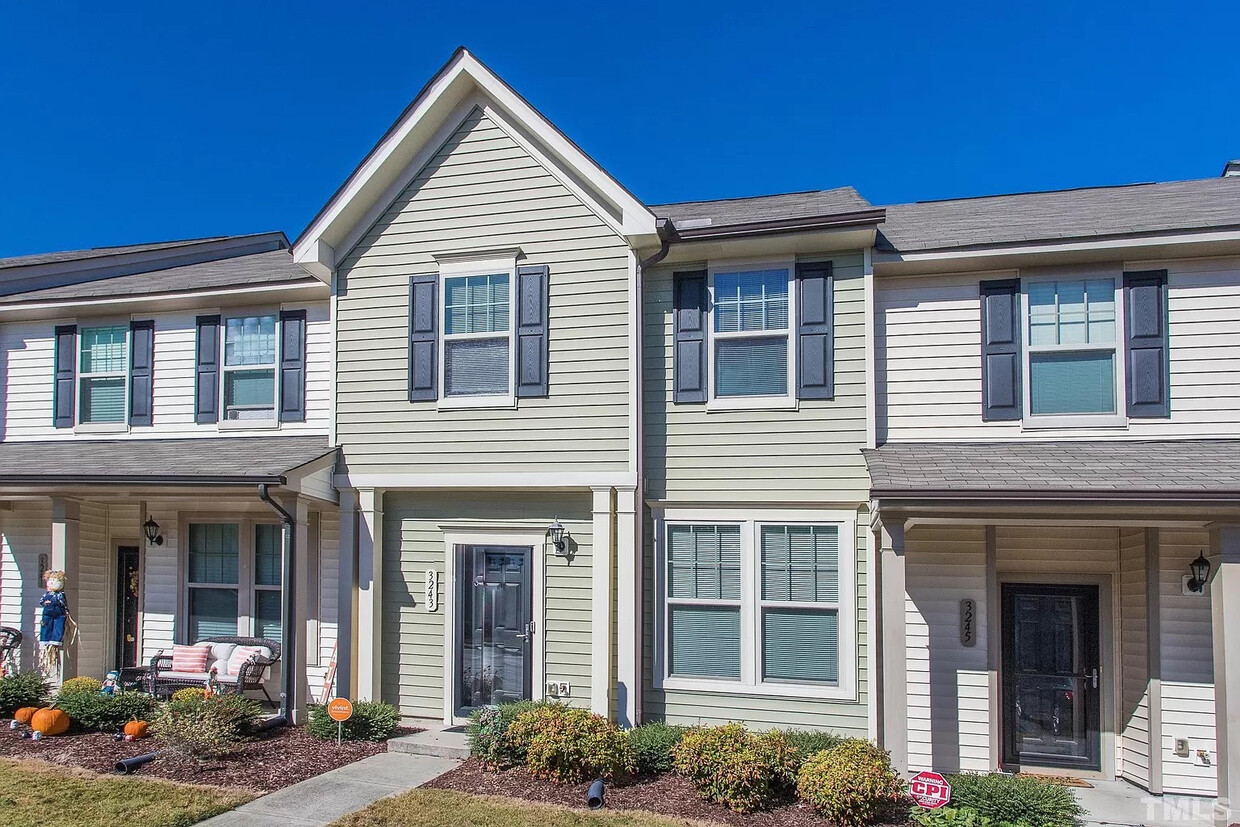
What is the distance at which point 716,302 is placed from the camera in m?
9.02

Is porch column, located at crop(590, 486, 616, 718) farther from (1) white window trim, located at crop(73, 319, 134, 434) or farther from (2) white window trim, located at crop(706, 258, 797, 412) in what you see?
(1) white window trim, located at crop(73, 319, 134, 434)

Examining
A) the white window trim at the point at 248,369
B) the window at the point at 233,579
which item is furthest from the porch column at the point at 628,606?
the white window trim at the point at 248,369

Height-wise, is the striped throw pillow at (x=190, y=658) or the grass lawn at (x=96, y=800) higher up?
the striped throw pillow at (x=190, y=658)

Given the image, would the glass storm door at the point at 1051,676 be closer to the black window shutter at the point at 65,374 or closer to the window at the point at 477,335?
the window at the point at 477,335

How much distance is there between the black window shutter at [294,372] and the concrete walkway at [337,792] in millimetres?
4450

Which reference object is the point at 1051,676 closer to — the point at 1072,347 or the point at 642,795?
the point at 1072,347

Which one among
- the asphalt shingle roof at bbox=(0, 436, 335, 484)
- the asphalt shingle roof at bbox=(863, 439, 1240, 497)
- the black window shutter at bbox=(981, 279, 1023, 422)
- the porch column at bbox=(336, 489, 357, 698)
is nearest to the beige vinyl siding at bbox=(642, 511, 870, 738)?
the asphalt shingle roof at bbox=(863, 439, 1240, 497)

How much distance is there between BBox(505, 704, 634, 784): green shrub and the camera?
24.0 feet

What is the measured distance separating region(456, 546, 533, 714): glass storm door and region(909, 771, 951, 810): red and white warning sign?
13.9 feet

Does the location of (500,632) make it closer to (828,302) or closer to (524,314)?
(524,314)

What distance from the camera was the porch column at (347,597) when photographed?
9375 millimetres

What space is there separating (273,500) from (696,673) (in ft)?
16.1

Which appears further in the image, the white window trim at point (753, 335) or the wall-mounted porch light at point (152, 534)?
the wall-mounted porch light at point (152, 534)

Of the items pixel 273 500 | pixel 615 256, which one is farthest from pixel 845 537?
pixel 273 500
